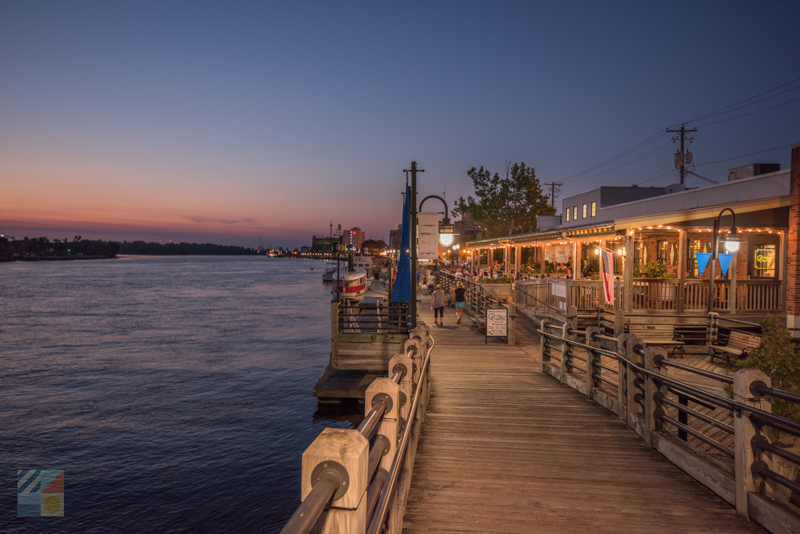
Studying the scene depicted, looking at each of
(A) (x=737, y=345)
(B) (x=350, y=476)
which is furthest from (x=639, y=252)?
(B) (x=350, y=476)

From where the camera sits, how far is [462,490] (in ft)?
17.0

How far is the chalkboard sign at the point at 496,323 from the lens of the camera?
48.9ft

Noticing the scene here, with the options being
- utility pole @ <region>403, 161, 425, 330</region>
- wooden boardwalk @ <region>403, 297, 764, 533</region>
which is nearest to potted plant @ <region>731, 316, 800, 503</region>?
wooden boardwalk @ <region>403, 297, 764, 533</region>

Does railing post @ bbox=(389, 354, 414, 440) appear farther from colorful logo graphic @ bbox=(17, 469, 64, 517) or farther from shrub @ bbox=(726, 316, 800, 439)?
colorful logo graphic @ bbox=(17, 469, 64, 517)

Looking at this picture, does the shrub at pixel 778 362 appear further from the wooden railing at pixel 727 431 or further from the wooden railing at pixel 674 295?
the wooden railing at pixel 674 295

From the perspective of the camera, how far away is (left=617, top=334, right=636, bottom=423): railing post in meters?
7.16

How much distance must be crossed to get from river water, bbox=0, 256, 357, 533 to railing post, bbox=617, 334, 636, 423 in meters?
7.20

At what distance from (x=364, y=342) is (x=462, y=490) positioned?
34.9 ft

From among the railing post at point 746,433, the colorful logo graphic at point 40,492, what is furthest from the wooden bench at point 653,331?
the colorful logo graphic at point 40,492

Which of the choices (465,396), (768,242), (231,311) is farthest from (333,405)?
(231,311)

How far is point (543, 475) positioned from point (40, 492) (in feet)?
41.8

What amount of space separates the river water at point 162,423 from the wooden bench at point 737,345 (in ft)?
35.8

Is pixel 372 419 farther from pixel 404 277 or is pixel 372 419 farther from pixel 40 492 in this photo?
pixel 40 492

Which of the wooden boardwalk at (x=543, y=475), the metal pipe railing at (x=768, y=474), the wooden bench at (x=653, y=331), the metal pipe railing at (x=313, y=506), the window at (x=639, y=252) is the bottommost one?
the wooden boardwalk at (x=543, y=475)
